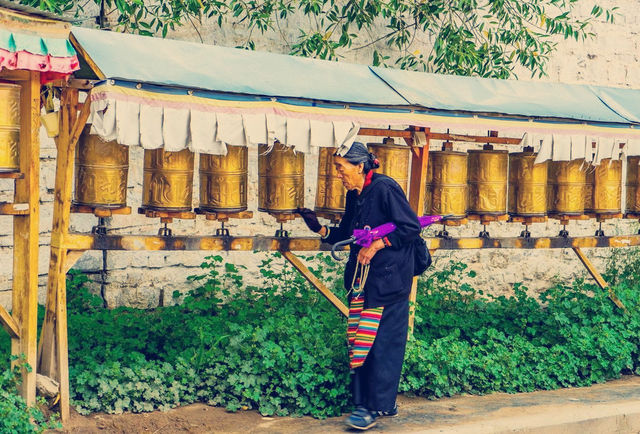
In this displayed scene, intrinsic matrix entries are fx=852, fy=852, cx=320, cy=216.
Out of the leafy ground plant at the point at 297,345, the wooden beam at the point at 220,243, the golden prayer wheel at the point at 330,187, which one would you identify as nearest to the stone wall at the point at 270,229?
the leafy ground plant at the point at 297,345

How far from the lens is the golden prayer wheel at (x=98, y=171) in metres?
4.72

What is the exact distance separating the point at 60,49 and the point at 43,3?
1.83 metres

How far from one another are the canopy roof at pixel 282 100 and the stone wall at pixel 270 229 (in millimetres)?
2046

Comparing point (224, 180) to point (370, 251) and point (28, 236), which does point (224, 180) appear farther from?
point (28, 236)

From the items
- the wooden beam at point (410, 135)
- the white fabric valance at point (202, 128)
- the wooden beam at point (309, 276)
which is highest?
the wooden beam at point (410, 135)

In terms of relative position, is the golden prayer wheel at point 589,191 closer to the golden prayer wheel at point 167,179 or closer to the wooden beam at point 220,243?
the wooden beam at point 220,243

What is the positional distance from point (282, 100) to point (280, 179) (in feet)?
2.02

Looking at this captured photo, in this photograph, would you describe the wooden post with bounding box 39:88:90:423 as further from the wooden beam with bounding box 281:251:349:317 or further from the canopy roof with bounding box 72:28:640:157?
the wooden beam with bounding box 281:251:349:317

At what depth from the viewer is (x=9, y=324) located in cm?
443

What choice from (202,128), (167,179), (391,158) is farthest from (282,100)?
(391,158)

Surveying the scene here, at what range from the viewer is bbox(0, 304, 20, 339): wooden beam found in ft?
14.3

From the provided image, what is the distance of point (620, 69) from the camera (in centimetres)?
912


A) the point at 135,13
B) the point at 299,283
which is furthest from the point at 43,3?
the point at 299,283

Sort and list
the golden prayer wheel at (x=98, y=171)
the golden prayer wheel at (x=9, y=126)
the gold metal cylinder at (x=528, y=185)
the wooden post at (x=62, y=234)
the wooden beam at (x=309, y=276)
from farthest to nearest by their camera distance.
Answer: the gold metal cylinder at (x=528, y=185) < the wooden beam at (x=309, y=276) < the golden prayer wheel at (x=98, y=171) < the wooden post at (x=62, y=234) < the golden prayer wheel at (x=9, y=126)
